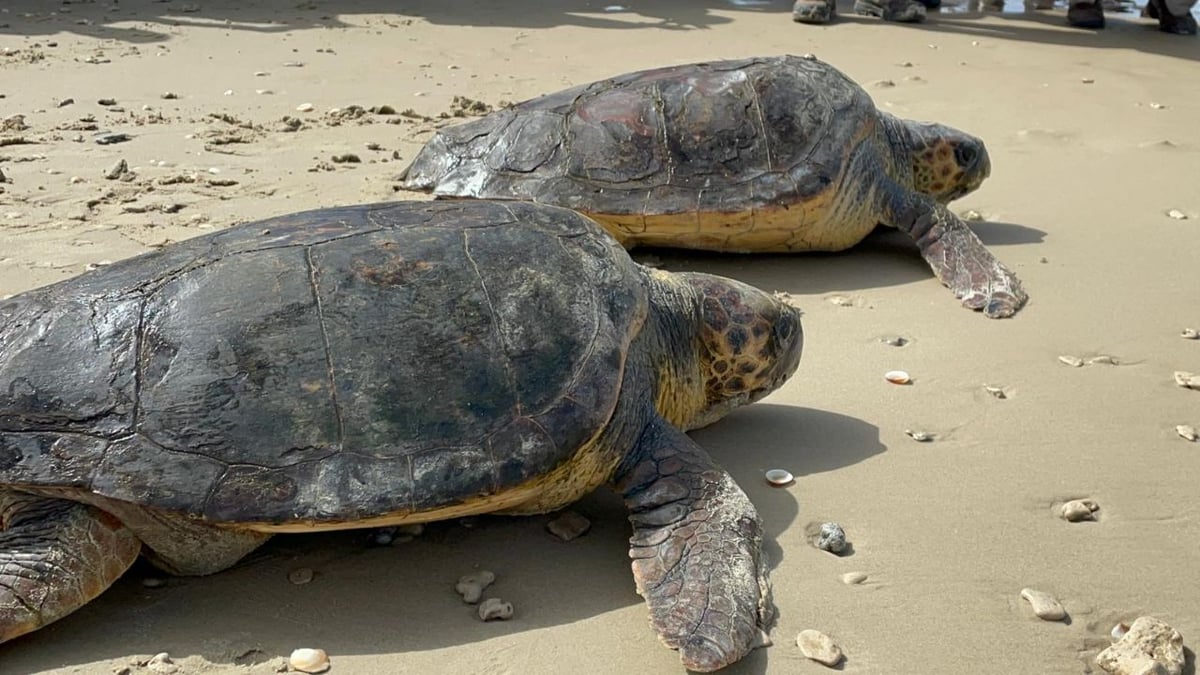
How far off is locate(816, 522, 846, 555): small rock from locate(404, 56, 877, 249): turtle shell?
102 inches

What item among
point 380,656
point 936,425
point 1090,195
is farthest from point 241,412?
point 1090,195

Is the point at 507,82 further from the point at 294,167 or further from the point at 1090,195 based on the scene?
the point at 1090,195

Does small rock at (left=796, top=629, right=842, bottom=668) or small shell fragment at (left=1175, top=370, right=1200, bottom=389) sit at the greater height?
small rock at (left=796, top=629, right=842, bottom=668)

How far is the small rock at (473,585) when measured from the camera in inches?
121

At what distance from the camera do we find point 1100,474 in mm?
3721

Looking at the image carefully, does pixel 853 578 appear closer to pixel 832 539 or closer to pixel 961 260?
pixel 832 539

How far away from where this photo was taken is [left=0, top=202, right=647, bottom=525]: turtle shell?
2.88 m

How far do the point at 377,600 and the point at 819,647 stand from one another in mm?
1125

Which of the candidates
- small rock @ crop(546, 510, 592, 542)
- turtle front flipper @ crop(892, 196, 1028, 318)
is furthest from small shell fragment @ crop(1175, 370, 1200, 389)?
small rock @ crop(546, 510, 592, 542)

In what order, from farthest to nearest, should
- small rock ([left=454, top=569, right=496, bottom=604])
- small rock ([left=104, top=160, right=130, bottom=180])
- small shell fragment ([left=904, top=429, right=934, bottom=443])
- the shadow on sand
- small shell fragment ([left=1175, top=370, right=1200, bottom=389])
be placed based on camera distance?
the shadow on sand → small rock ([left=104, top=160, right=130, bottom=180]) → small shell fragment ([left=1175, top=370, right=1200, bottom=389]) → small shell fragment ([left=904, top=429, right=934, bottom=443]) → small rock ([left=454, top=569, right=496, bottom=604])

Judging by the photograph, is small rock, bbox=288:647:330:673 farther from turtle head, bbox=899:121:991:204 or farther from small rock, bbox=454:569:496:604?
turtle head, bbox=899:121:991:204

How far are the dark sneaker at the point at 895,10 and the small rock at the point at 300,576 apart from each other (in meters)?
10.6

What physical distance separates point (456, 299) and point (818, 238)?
319 cm

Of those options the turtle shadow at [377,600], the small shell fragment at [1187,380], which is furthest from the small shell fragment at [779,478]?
the small shell fragment at [1187,380]
